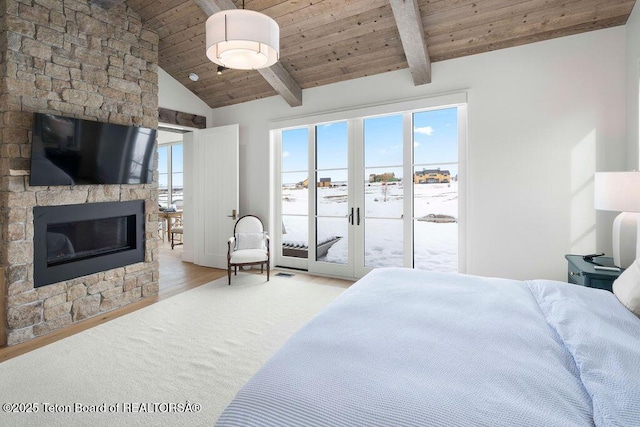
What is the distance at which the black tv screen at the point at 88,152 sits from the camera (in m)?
2.81

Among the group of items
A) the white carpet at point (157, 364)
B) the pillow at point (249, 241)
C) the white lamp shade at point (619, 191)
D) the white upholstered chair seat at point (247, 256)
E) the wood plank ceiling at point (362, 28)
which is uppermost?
the wood plank ceiling at point (362, 28)

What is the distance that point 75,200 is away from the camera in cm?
315

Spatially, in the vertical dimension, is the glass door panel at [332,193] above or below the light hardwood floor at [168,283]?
above

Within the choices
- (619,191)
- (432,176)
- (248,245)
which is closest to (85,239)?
(248,245)

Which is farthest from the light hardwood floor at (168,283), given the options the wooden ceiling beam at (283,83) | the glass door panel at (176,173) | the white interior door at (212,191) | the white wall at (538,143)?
the wooden ceiling beam at (283,83)

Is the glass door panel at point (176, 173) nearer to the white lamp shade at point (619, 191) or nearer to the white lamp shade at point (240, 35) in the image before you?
the white lamp shade at point (240, 35)

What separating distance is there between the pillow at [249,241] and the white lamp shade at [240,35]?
8.79 ft

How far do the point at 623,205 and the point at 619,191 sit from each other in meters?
0.10

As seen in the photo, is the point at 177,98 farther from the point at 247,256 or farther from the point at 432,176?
the point at 432,176

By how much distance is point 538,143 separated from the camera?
3305mm

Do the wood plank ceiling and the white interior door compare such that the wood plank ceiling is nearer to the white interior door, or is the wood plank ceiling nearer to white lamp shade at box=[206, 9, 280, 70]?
the white interior door

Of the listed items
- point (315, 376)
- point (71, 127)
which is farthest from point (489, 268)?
point (71, 127)

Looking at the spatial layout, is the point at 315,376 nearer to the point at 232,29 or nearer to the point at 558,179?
the point at 232,29

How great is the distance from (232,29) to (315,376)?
2.04m
